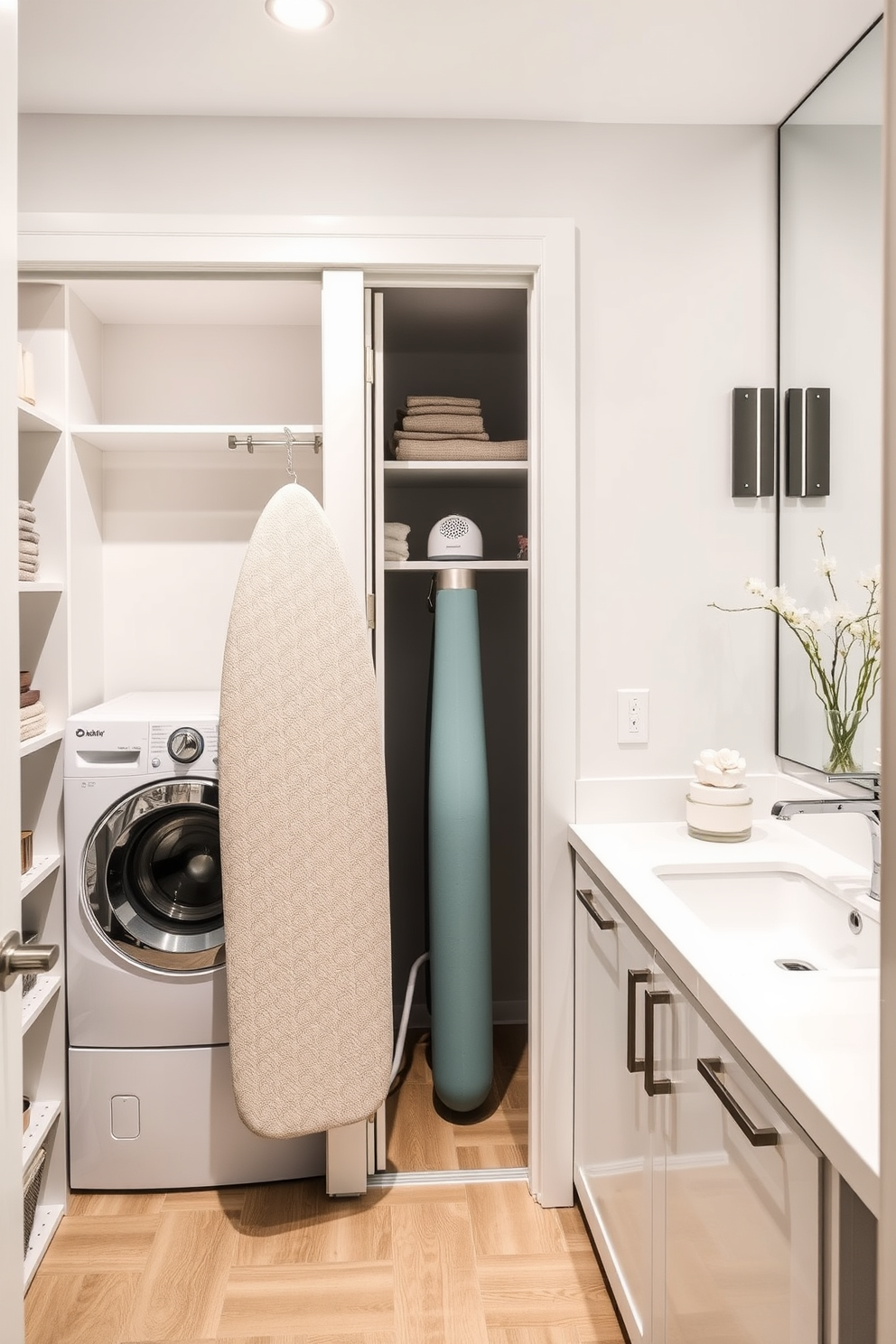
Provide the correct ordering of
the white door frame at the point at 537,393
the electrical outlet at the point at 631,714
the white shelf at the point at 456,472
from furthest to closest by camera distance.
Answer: the white shelf at the point at 456,472, the electrical outlet at the point at 631,714, the white door frame at the point at 537,393

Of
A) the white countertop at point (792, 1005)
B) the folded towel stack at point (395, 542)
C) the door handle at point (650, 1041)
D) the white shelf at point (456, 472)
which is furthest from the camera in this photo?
the folded towel stack at point (395, 542)

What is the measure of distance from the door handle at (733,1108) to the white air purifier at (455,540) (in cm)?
146

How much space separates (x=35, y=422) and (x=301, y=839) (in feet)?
3.68

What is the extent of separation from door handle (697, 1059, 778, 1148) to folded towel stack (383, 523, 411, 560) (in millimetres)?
1522

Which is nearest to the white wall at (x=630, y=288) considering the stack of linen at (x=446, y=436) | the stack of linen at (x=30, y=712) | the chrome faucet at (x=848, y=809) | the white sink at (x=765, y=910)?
the stack of linen at (x=446, y=436)

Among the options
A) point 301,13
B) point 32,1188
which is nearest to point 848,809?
point 301,13

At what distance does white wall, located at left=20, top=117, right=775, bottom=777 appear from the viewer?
2.12 meters

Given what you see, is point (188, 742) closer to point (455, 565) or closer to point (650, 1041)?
point (455, 565)

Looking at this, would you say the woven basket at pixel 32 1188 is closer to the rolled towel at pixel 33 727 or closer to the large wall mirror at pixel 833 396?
the rolled towel at pixel 33 727

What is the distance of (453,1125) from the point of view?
2527 millimetres

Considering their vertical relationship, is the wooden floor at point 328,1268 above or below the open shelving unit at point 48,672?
below

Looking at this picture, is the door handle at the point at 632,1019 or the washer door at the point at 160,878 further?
the washer door at the point at 160,878

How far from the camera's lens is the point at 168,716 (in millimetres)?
2188

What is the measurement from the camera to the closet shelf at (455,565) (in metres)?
2.30
